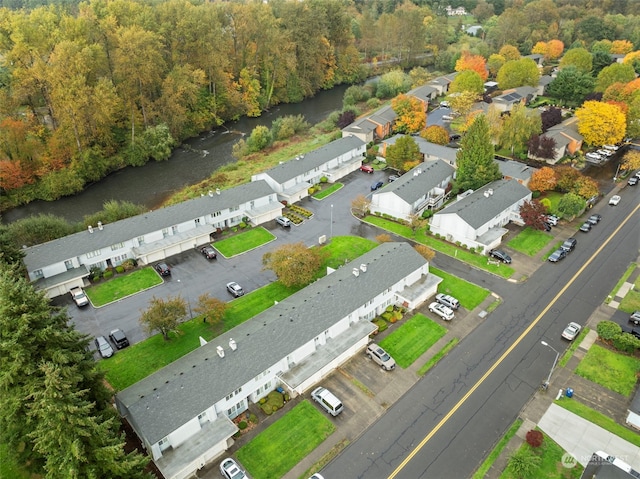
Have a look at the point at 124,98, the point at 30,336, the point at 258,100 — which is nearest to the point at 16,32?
the point at 124,98

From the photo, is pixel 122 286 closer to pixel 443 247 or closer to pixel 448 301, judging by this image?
pixel 448 301

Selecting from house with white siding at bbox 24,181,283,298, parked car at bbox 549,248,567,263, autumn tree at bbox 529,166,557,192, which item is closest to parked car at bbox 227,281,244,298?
house with white siding at bbox 24,181,283,298

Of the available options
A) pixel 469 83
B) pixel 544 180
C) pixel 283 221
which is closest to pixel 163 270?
pixel 283 221

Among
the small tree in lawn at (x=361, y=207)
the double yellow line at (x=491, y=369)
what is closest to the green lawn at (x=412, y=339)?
the double yellow line at (x=491, y=369)

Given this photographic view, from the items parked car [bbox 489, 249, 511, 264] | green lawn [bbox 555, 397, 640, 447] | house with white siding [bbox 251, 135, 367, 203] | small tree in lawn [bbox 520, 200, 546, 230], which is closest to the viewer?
green lawn [bbox 555, 397, 640, 447]

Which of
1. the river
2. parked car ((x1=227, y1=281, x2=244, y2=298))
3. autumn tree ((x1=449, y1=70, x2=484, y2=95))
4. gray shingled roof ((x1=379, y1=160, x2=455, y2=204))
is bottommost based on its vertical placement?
the river

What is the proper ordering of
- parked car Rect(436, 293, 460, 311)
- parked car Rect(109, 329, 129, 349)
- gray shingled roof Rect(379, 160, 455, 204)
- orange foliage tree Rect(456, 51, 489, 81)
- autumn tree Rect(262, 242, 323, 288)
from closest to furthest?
1. parked car Rect(109, 329, 129, 349)
2. parked car Rect(436, 293, 460, 311)
3. autumn tree Rect(262, 242, 323, 288)
4. gray shingled roof Rect(379, 160, 455, 204)
5. orange foliage tree Rect(456, 51, 489, 81)

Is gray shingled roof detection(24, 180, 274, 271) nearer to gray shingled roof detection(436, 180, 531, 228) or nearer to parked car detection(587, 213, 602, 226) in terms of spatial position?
gray shingled roof detection(436, 180, 531, 228)
